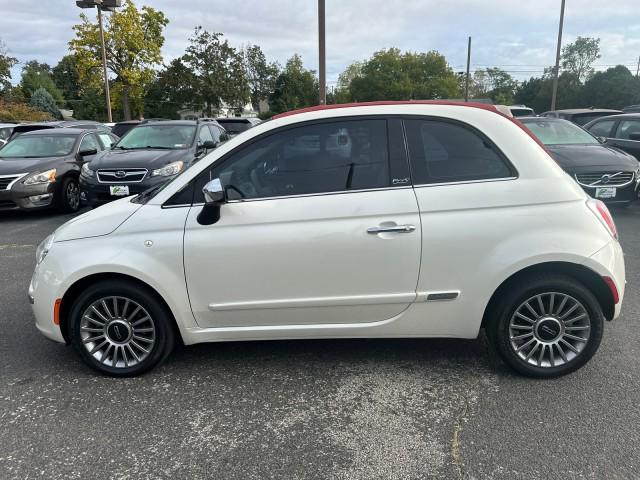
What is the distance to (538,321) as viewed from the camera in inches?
Answer: 124

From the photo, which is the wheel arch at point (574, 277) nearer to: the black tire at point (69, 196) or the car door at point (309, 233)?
the car door at point (309, 233)

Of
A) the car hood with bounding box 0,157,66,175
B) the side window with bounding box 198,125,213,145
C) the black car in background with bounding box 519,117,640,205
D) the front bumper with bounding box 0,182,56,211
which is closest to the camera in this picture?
the black car in background with bounding box 519,117,640,205

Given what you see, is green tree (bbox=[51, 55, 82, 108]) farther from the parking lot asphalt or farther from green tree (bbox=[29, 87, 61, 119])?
the parking lot asphalt

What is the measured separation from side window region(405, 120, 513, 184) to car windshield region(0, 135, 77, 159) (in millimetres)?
8742


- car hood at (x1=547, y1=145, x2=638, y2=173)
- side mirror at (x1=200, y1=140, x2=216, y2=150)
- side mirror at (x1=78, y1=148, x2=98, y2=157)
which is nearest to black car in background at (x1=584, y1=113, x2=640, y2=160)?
car hood at (x1=547, y1=145, x2=638, y2=173)

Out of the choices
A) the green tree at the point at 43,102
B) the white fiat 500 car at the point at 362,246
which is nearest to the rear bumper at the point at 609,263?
the white fiat 500 car at the point at 362,246

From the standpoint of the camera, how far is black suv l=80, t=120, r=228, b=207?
320 inches

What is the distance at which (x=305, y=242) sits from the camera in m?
3.04

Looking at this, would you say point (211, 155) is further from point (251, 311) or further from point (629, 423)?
point (629, 423)

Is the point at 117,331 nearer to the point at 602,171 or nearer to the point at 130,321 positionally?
the point at 130,321

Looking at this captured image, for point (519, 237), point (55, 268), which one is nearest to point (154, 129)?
point (55, 268)

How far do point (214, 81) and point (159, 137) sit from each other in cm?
4010

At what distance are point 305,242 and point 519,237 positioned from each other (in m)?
1.31

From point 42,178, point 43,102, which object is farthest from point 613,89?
point 43,102
